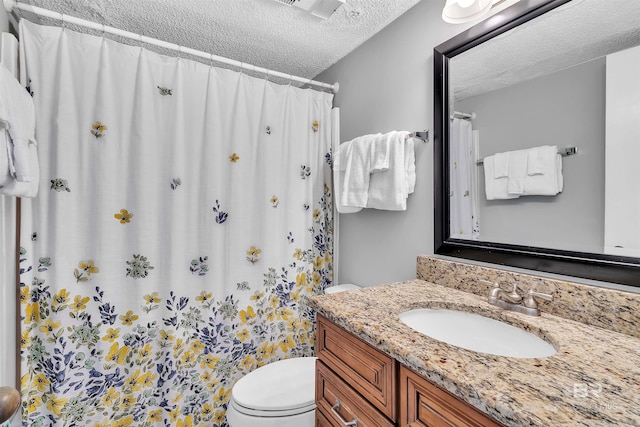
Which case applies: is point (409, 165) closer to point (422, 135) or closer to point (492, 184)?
point (422, 135)

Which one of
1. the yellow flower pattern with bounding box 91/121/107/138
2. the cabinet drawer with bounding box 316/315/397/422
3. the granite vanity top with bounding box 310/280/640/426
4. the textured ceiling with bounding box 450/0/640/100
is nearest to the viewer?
the granite vanity top with bounding box 310/280/640/426

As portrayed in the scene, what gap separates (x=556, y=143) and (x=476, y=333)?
2.19 ft

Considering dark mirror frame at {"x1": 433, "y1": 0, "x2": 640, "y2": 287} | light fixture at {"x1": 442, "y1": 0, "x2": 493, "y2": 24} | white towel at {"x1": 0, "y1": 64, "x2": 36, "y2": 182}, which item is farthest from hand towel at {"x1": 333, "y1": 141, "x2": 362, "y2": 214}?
white towel at {"x1": 0, "y1": 64, "x2": 36, "y2": 182}

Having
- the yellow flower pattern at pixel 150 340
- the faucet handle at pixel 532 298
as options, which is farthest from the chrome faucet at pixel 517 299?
the yellow flower pattern at pixel 150 340

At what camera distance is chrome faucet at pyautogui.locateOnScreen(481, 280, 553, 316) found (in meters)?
0.92

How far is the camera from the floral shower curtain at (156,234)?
128cm

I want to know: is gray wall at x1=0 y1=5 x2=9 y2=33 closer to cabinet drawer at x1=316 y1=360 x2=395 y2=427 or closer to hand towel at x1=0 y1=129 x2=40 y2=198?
hand towel at x1=0 y1=129 x2=40 y2=198

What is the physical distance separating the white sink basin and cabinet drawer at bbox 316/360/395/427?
0.29 m

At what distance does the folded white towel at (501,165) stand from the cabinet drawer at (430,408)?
2.66ft

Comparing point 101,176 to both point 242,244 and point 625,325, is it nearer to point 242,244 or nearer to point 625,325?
point 242,244

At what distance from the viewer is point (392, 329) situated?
80cm

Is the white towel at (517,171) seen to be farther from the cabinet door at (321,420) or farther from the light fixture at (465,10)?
the cabinet door at (321,420)

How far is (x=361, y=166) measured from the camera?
5.10 ft

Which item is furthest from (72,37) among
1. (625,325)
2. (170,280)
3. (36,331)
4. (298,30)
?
(625,325)
